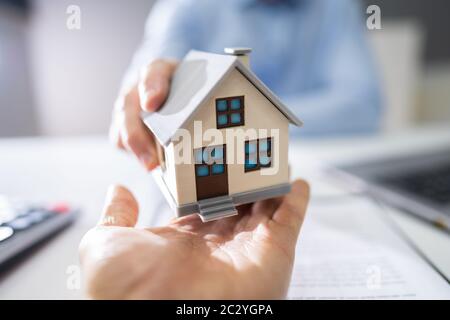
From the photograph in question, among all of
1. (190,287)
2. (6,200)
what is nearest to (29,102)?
(6,200)

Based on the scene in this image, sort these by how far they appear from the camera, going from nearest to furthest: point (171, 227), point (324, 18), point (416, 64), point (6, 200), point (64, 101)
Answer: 1. point (171, 227)
2. point (6, 200)
3. point (64, 101)
4. point (324, 18)
5. point (416, 64)

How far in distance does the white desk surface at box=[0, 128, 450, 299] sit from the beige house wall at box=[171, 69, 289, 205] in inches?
4.4

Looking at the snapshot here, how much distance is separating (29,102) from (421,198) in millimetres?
1153

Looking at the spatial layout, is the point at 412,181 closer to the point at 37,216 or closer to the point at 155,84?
the point at 155,84

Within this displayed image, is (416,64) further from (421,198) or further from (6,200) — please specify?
(6,200)

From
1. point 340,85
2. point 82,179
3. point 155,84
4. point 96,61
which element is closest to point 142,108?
point 155,84

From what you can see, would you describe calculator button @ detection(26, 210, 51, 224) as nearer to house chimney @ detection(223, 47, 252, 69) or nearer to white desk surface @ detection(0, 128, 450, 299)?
white desk surface @ detection(0, 128, 450, 299)

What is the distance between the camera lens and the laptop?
0.56 metres

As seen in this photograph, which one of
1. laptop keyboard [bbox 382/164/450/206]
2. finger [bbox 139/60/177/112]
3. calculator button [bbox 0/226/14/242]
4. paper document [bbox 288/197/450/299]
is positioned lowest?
paper document [bbox 288/197/450/299]

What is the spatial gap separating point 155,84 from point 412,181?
1.60 ft

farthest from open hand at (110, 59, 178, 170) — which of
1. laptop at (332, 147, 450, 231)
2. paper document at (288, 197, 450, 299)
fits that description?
laptop at (332, 147, 450, 231)

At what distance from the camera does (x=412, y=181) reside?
2.19ft

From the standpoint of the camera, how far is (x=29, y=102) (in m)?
1.19

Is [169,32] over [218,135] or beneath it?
over
